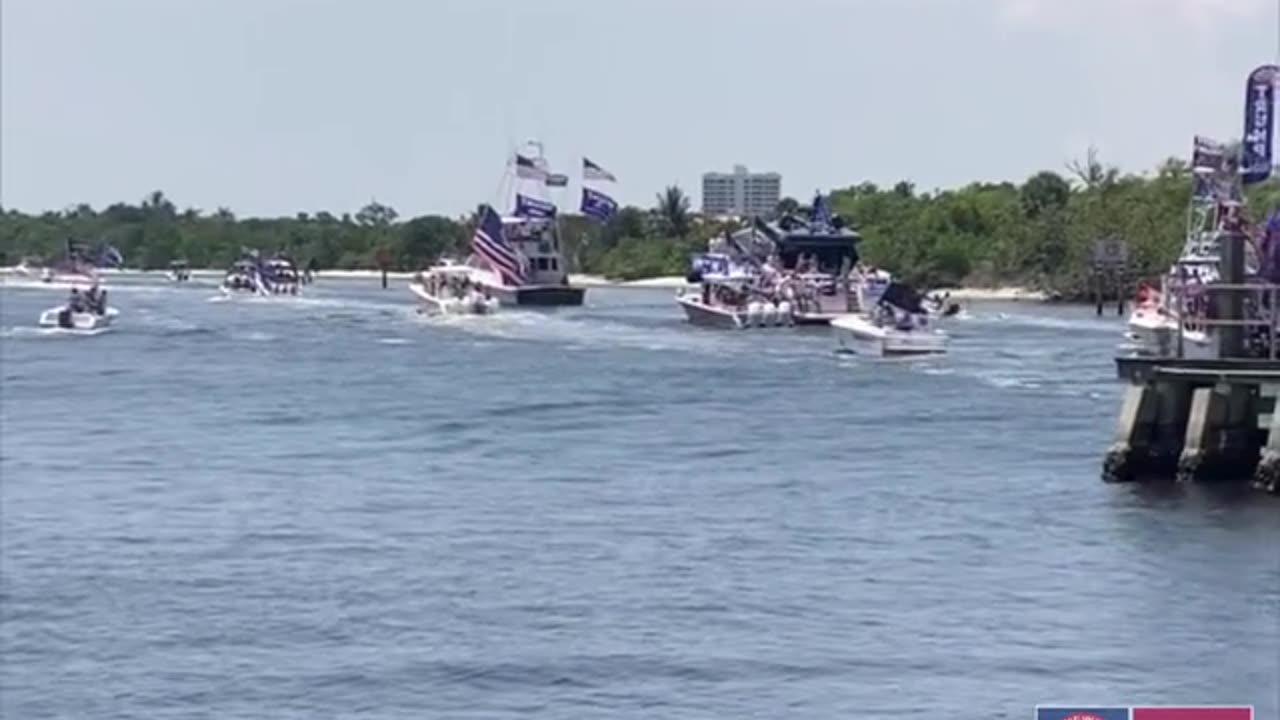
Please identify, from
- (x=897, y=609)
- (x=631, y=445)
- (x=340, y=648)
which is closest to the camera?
(x=340, y=648)

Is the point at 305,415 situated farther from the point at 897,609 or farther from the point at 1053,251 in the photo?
the point at 1053,251

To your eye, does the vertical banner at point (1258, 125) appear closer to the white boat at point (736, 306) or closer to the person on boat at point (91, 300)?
the white boat at point (736, 306)

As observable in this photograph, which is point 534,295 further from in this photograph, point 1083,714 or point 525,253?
point 1083,714

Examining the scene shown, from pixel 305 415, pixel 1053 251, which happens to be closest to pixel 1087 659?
pixel 305 415

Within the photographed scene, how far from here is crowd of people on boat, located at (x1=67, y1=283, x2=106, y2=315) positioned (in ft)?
383

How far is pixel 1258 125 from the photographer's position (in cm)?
5025

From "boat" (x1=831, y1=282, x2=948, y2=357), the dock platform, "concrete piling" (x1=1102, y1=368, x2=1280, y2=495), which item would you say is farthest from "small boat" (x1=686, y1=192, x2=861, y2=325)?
"concrete piling" (x1=1102, y1=368, x2=1280, y2=495)

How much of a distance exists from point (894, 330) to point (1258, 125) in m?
39.7

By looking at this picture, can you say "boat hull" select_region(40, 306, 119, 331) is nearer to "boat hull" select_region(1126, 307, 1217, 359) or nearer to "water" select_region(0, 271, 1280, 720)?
"water" select_region(0, 271, 1280, 720)

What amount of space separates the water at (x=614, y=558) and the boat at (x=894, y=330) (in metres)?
13.9

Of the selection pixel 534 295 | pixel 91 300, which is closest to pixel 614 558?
pixel 91 300

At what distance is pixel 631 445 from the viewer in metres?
58.0

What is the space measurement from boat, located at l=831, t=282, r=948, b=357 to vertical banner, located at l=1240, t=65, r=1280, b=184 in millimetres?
37928

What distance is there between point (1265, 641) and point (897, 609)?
4454 millimetres
